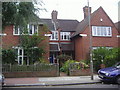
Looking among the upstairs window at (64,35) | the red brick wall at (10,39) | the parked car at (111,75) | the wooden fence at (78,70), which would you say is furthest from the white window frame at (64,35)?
the parked car at (111,75)

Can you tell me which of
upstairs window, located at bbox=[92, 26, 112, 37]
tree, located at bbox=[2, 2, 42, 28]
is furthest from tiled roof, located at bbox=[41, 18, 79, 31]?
→ tree, located at bbox=[2, 2, 42, 28]

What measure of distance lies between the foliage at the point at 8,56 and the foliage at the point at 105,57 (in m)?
8.58

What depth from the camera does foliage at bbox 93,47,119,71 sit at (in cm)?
2117

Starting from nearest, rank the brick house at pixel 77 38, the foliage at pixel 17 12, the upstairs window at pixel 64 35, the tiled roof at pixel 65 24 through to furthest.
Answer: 1. the foliage at pixel 17 12
2. the brick house at pixel 77 38
3. the upstairs window at pixel 64 35
4. the tiled roof at pixel 65 24

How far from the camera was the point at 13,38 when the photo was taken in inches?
1001

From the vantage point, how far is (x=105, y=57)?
21.5 m

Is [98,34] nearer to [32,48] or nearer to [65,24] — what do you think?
[65,24]

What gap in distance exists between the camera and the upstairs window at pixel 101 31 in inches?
1110

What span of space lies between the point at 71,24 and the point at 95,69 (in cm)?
1285

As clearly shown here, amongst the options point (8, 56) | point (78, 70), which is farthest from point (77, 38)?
point (8, 56)

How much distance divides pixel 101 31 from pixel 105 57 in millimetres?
7543

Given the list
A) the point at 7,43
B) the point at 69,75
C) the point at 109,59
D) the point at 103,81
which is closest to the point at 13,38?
the point at 7,43

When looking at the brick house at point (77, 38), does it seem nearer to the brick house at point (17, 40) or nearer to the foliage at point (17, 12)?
the brick house at point (17, 40)

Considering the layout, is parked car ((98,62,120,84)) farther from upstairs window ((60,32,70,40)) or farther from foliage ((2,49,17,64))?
upstairs window ((60,32,70,40))
